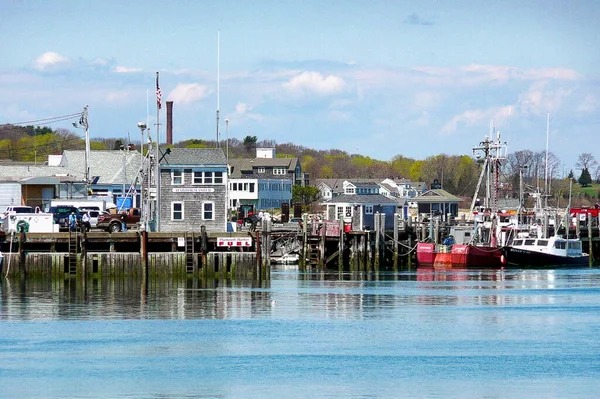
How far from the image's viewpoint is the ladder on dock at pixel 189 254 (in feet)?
229

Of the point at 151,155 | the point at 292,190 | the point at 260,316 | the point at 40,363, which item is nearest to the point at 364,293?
the point at 260,316

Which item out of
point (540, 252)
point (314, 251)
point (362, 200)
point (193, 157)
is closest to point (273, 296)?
point (193, 157)

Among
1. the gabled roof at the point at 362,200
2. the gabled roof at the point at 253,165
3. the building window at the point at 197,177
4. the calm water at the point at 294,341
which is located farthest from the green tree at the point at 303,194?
the calm water at the point at 294,341

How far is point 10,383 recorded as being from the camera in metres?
41.5

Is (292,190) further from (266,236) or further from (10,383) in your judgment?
(10,383)

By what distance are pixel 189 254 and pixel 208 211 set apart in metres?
11.9

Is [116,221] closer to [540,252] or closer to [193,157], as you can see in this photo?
[193,157]

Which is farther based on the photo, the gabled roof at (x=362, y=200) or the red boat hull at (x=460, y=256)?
the gabled roof at (x=362, y=200)

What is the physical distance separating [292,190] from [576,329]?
121 metres

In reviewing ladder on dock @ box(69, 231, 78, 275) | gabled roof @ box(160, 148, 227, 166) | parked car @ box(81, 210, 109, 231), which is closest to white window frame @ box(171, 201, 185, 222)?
gabled roof @ box(160, 148, 227, 166)

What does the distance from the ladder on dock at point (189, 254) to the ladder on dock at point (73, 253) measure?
629cm

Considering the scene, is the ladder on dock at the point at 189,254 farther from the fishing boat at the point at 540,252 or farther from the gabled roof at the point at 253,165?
the gabled roof at the point at 253,165

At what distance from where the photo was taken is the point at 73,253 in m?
70.1

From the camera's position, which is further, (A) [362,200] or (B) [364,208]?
(A) [362,200]
